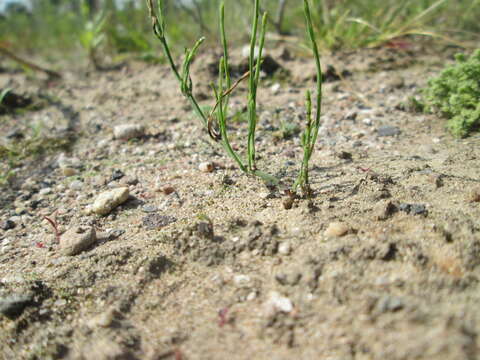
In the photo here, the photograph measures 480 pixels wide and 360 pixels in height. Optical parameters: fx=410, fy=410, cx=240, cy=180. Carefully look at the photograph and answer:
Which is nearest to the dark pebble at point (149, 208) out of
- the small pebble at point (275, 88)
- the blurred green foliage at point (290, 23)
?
the small pebble at point (275, 88)

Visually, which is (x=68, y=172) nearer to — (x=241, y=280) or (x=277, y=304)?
(x=241, y=280)

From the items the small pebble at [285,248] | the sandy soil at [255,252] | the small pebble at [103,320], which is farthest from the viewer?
the small pebble at [285,248]

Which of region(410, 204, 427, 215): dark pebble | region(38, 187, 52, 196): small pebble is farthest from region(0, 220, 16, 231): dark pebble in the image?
region(410, 204, 427, 215): dark pebble

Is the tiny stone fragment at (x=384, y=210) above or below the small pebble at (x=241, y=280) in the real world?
above

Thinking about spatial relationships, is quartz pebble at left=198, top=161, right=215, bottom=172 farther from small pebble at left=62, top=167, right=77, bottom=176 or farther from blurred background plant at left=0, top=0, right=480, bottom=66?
blurred background plant at left=0, top=0, right=480, bottom=66

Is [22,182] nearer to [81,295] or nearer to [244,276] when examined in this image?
[81,295]

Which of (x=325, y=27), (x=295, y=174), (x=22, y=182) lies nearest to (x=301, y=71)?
(x=325, y=27)

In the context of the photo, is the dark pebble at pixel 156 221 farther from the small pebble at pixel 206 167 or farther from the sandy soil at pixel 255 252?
the small pebble at pixel 206 167
